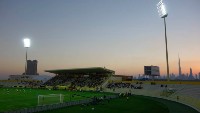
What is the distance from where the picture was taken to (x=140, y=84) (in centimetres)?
7638

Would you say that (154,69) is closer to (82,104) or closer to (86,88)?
(86,88)

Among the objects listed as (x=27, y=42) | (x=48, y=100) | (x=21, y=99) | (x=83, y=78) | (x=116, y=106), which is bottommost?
(x=116, y=106)

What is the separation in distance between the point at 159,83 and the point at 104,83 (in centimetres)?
2212

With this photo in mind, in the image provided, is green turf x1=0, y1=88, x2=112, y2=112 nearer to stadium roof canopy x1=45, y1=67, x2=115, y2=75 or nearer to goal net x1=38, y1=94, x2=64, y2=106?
goal net x1=38, y1=94, x2=64, y2=106

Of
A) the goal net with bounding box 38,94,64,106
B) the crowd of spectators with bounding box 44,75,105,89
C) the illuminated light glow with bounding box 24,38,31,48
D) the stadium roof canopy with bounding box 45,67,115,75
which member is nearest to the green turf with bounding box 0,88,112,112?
the goal net with bounding box 38,94,64,106

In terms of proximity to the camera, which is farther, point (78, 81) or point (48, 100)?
point (78, 81)

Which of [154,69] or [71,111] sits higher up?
[154,69]

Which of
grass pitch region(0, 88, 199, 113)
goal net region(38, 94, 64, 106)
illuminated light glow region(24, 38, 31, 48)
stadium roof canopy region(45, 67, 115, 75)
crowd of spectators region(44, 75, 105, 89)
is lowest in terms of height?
grass pitch region(0, 88, 199, 113)

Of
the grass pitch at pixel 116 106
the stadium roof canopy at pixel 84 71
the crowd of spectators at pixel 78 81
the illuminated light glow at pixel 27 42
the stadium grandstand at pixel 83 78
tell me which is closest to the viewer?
the grass pitch at pixel 116 106

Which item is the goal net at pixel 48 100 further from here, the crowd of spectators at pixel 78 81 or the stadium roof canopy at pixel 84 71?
the stadium roof canopy at pixel 84 71

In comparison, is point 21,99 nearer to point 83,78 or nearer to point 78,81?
point 78,81

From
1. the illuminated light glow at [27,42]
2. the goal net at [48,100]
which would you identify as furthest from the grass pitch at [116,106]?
the illuminated light glow at [27,42]

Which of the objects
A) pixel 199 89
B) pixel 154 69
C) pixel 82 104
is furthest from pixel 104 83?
pixel 82 104

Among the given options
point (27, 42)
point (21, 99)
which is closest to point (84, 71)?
point (27, 42)
